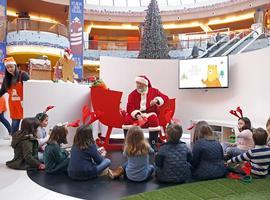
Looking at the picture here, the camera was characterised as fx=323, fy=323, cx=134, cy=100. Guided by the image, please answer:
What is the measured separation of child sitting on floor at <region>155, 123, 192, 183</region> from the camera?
11.5 ft

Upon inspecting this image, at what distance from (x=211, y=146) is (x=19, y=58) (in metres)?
15.0

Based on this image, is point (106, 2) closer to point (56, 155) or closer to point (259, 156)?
point (56, 155)

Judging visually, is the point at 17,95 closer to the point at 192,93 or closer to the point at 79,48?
the point at 192,93

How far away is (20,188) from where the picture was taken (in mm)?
3232

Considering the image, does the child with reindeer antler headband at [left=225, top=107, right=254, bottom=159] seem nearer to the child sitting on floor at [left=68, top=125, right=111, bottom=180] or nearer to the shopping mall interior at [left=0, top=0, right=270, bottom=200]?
the shopping mall interior at [left=0, top=0, right=270, bottom=200]

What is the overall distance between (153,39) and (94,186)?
6.74 metres

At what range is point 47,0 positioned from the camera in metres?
18.9

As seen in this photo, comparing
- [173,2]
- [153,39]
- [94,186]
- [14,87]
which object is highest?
[173,2]

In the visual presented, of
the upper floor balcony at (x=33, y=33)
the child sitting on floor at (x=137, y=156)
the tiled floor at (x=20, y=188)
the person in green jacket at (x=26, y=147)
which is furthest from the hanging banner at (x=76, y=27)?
the child sitting on floor at (x=137, y=156)

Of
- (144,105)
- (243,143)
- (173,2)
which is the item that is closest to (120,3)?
(173,2)

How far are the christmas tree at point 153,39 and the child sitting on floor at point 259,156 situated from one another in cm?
594

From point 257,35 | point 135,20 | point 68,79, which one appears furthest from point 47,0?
point 68,79

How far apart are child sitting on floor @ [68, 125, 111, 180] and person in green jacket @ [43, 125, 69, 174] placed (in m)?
0.27

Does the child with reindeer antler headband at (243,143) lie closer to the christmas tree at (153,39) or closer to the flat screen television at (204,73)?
the flat screen television at (204,73)
